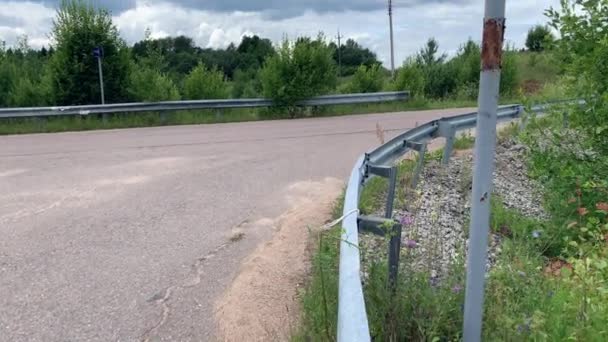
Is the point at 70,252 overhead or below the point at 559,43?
below

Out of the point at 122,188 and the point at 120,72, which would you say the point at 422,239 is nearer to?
the point at 122,188

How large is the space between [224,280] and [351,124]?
1049 centimetres

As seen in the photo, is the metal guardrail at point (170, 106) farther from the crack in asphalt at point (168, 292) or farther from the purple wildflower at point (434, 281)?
the purple wildflower at point (434, 281)

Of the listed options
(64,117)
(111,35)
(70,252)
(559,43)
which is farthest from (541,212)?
(111,35)

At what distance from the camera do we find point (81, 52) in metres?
16.6

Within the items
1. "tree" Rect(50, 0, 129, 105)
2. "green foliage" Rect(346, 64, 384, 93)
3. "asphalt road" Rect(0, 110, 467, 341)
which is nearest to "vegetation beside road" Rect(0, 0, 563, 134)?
"tree" Rect(50, 0, 129, 105)

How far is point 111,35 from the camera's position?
17.0 m

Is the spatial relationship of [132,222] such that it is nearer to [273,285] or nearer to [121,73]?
[273,285]

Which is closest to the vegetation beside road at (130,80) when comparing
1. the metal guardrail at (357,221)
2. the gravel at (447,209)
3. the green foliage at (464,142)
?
the green foliage at (464,142)

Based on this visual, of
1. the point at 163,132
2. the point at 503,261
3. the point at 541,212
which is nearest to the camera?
the point at 503,261

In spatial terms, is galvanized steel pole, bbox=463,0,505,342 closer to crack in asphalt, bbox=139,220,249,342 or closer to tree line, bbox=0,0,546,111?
crack in asphalt, bbox=139,220,249,342

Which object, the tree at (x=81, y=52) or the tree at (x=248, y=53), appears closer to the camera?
the tree at (x=81, y=52)

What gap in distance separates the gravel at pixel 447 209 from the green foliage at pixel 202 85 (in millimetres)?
11856

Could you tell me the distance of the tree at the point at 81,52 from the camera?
54.2 ft
